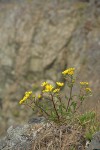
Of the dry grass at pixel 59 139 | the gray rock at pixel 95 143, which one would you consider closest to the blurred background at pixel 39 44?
the dry grass at pixel 59 139

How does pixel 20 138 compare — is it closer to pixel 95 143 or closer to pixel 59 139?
pixel 59 139

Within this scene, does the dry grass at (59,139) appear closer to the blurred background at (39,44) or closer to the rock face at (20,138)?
the rock face at (20,138)

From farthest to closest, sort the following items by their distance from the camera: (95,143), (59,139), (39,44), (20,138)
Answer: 1. (39,44)
2. (20,138)
3. (59,139)
4. (95,143)

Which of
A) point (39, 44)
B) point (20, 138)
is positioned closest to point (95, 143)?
point (20, 138)

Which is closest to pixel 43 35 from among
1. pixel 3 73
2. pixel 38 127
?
pixel 3 73

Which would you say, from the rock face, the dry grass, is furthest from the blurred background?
the dry grass

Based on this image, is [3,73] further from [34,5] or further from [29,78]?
[34,5]
